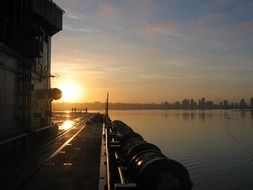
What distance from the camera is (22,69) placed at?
79.7ft

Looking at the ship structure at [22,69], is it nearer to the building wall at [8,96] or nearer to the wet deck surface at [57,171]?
the building wall at [8,96]

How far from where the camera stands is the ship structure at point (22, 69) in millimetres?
21547

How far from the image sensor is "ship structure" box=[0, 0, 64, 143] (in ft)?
70.7

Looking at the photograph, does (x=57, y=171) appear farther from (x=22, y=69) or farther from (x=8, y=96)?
(x=22, y=69)

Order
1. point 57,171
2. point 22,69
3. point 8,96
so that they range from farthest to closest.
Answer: point 22,69 < point 8,96 < point 57,171

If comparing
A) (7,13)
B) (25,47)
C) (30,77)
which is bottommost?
(30,77)

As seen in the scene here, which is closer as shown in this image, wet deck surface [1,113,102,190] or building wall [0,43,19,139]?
wet deck surface [1,113,102,190]

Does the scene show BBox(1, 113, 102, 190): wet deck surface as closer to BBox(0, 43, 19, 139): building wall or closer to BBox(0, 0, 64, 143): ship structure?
BBox(0, 43, 19, 139): building wall

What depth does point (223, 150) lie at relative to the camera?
4925 cm

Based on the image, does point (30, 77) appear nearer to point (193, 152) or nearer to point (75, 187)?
point (75, 187)

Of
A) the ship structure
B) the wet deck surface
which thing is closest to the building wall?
the ship structure

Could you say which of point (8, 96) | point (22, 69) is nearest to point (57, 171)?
point (8, 96)

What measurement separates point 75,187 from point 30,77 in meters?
14.2

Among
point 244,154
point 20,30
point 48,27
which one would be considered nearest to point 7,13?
point 20,30
